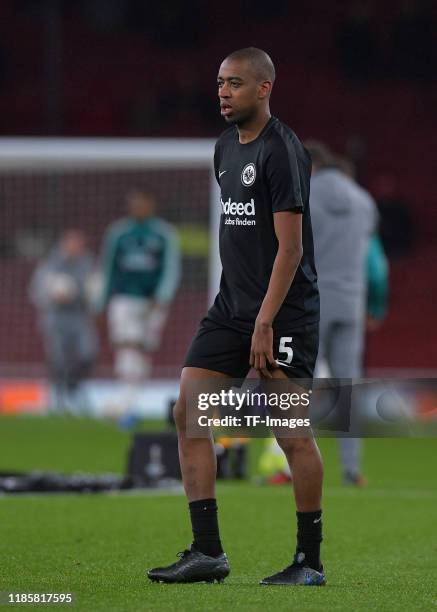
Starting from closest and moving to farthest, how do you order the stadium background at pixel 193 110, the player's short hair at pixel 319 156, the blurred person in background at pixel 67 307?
the player's short hair at pixel 319 156 < the stadium background at pixel 193 110 < the blurred person in background at pixel 67 307

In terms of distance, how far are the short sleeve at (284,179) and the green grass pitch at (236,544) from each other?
55.3 inches

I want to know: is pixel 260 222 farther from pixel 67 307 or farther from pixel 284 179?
pixel 67 307

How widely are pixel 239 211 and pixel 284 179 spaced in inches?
9.8

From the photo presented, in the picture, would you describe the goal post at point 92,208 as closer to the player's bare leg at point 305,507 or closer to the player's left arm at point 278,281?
the player's bare leg at point 305,507

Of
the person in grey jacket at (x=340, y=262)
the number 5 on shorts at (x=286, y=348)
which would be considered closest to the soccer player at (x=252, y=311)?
the number 5 on shorts at (x=286, y=348)

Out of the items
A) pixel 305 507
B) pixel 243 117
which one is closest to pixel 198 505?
pixel 305 507

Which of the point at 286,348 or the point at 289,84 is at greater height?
the point at 289,84

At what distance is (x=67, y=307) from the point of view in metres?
21.9

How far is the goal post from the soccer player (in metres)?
9.96

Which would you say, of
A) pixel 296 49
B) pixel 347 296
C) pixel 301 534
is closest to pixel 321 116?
pixel 296 49

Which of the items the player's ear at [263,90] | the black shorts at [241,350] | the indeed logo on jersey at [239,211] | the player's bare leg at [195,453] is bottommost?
the player's bare leg at [195,453]

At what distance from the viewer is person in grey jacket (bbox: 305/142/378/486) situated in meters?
11.0

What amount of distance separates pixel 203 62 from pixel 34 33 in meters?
2.93

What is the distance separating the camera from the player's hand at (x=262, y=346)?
20.3 feet
